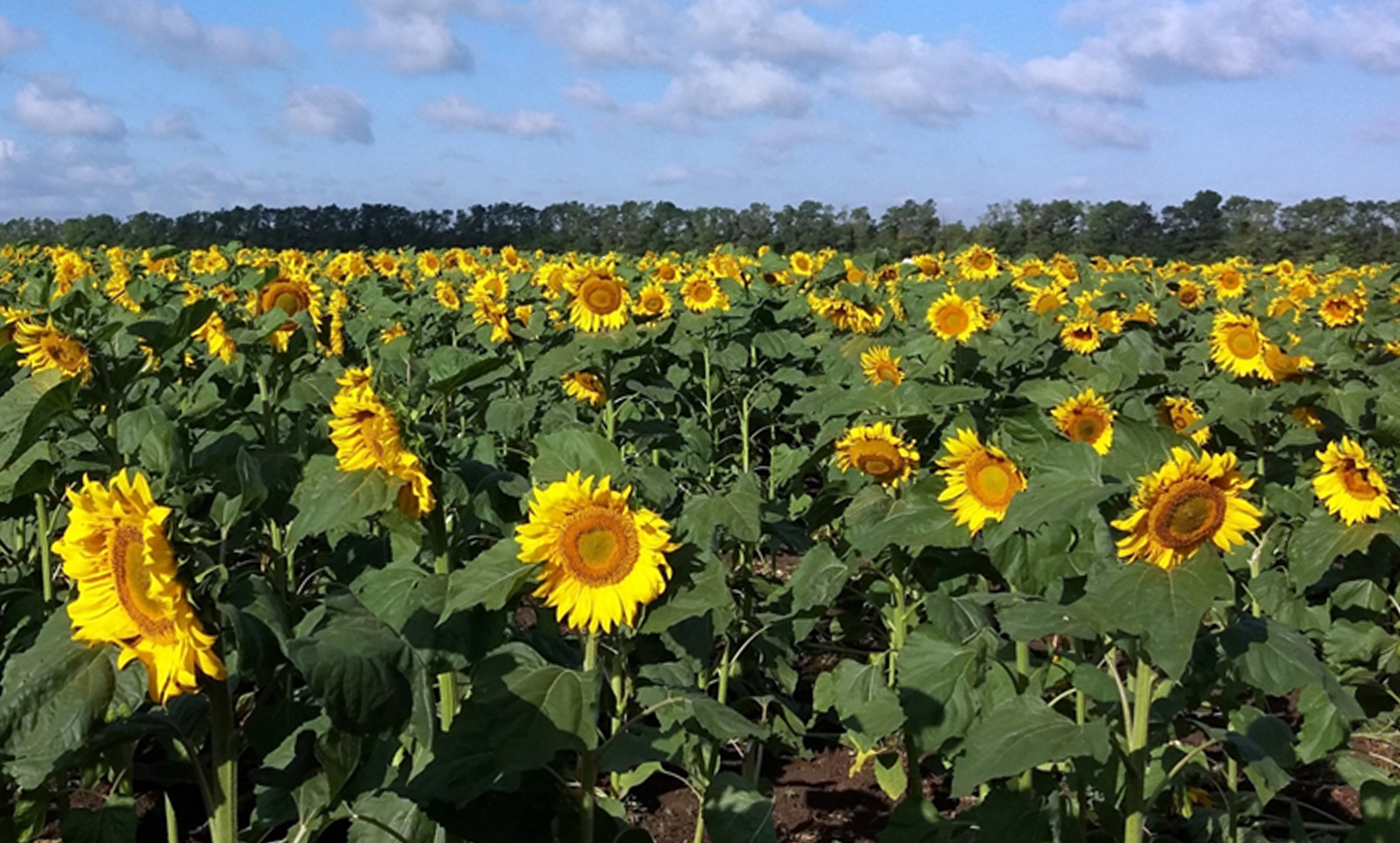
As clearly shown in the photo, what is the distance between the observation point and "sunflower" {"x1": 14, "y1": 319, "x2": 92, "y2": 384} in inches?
120

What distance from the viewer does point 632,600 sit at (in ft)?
7.13

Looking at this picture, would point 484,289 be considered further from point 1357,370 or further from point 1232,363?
point 1357,370

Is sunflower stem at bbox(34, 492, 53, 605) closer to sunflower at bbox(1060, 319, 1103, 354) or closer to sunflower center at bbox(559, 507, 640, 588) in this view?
sunflower center at bbox(559, 507, 640, 588)

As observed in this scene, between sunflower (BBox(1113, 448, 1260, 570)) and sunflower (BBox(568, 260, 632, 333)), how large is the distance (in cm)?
319

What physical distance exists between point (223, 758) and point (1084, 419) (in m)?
2.76

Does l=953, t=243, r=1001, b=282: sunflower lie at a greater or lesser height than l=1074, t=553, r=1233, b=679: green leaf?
greater

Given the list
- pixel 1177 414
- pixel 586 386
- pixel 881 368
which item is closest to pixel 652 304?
pixel 586 386

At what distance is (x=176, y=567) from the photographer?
1777mm

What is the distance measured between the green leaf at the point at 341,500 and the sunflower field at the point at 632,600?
12mm

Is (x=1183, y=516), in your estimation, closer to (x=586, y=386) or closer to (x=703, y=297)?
(x=586, y=386)

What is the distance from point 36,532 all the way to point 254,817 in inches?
98.7

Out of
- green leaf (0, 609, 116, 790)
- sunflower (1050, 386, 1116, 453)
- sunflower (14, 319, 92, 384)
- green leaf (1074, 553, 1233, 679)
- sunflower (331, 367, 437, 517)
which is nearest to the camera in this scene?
green leaf (0, 609, 116, 790)

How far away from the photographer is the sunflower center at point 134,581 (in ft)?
5.95

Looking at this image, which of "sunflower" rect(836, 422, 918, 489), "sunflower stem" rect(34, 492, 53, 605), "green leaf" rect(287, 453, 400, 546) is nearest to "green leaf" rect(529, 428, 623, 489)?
"green leaf" rect(287, 453, 400, 546)
